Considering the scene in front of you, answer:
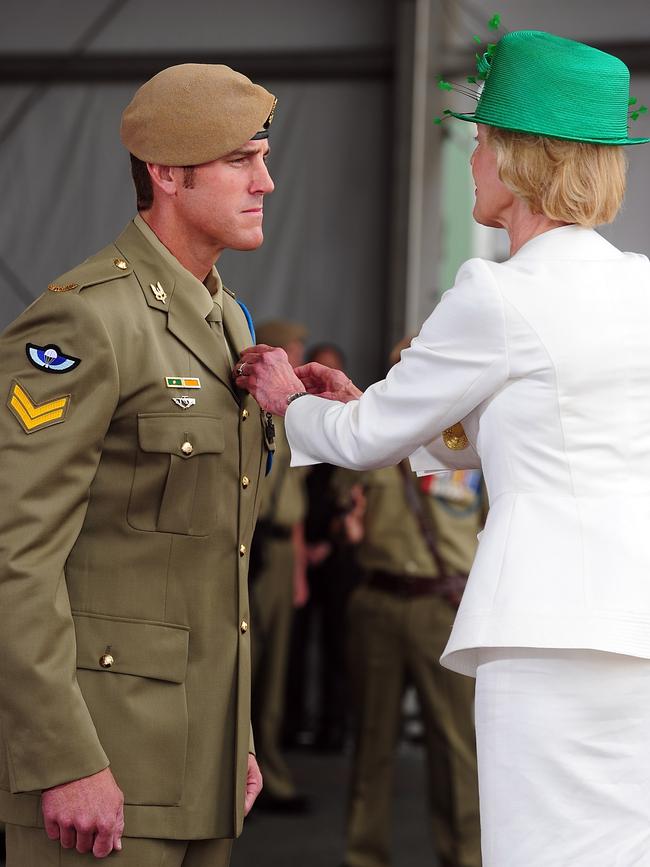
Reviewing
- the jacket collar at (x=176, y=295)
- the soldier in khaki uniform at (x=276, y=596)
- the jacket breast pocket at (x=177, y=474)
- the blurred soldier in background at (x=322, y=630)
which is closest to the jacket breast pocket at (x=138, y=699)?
the jacket breast pocket at (x=177, y=474)

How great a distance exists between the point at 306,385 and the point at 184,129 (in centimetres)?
50

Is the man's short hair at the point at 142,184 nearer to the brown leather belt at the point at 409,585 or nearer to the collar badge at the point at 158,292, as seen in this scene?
the collar badge at the point at 158,292

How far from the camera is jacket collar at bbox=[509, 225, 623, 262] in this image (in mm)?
1870

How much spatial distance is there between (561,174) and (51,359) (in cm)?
75

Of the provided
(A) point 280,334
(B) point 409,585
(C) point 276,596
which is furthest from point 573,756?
(A) point 280,334

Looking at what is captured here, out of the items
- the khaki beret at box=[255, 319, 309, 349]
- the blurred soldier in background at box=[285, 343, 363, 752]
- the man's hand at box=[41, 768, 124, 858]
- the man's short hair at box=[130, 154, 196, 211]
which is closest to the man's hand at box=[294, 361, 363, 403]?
the man's short hair at box=[130, 154, 196, 211]

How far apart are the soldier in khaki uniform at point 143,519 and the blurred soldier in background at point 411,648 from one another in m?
2.23

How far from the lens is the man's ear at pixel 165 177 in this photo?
2012 mm

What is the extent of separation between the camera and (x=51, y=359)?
5.82ft

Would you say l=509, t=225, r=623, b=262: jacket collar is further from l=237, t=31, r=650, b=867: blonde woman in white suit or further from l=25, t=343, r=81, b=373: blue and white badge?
l=25, t=343, r=81, b=373: blue and white badge

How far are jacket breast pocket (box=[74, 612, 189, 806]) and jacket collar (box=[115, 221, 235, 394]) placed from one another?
395mm

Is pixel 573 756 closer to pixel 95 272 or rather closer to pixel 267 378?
pixel 267 378

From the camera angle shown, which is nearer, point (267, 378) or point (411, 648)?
point (267, 378)

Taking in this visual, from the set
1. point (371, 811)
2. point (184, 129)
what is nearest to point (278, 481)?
point (371, 811)
